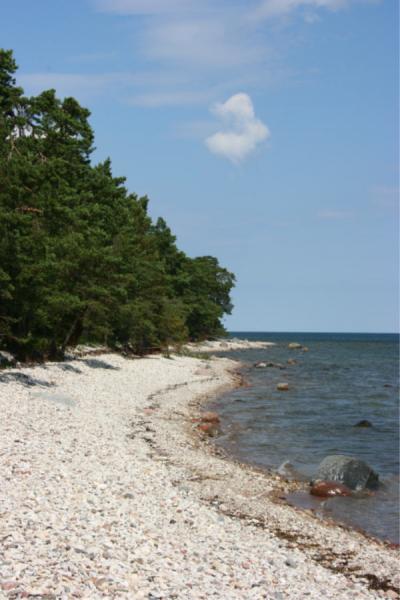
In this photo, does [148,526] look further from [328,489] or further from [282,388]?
[282,388]

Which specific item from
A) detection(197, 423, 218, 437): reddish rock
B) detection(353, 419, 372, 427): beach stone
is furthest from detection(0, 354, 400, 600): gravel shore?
detection(353, 419, 372, 427): beach stone

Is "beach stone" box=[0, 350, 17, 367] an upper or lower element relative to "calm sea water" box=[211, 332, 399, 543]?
upper

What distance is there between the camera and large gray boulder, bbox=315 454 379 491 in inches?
687

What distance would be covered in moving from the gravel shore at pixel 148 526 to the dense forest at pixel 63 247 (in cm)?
639

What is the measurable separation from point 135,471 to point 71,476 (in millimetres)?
2439

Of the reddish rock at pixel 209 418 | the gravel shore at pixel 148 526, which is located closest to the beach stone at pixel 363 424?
the reddish rock at pixel 209 418

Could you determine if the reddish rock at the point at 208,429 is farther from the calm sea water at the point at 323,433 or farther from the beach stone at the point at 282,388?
the beach stone at the point at 282,388

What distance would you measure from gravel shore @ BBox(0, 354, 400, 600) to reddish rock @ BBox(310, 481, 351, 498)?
2.79 ft

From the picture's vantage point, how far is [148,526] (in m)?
10.4

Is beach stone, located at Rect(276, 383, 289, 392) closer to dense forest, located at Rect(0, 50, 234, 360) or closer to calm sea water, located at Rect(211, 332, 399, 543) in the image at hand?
calm sea water, located at Rect(211, 332, 399, 543)

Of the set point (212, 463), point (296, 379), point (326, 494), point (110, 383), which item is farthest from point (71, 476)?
point (296, 379)

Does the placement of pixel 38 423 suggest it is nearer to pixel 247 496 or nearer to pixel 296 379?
pixel 247 496

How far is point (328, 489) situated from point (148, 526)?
818 centimetres

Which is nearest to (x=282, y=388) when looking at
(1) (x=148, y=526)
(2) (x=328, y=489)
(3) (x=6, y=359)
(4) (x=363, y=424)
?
(4) (x=363, y=424)
